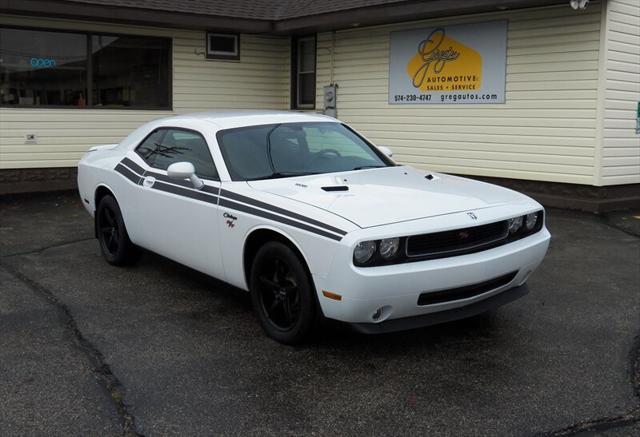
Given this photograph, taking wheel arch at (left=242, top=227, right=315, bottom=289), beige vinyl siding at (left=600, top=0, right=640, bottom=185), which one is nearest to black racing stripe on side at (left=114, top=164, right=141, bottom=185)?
wheel arch at (left=242, top=227, right=315, bottom=289)

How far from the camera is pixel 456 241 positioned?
13.6 feet

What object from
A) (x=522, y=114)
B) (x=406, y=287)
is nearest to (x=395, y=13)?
(x=522, y=114)

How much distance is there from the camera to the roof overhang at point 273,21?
34.1 feet

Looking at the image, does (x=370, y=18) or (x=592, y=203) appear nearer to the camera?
(x=592, y=203)

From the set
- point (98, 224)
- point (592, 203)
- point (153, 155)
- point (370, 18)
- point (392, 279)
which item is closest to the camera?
point (392, 279)

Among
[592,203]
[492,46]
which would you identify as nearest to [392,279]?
[592,203]

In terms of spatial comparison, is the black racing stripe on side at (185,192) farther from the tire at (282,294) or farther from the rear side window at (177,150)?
the tire at (282,294)

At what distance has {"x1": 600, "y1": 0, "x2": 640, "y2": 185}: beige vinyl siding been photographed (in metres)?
9.68

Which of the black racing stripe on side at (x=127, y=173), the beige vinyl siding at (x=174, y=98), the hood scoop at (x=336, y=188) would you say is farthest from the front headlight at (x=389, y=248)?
the beige vinyl siding at (x=174, y=98)

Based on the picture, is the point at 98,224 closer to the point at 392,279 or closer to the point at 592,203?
the point at 392,279

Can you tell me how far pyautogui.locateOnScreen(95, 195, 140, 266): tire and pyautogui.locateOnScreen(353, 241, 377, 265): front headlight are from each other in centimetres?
312

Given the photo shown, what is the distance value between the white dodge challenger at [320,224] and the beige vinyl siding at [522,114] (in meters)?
5.26

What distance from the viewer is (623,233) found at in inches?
337

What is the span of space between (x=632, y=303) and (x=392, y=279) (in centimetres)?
276
